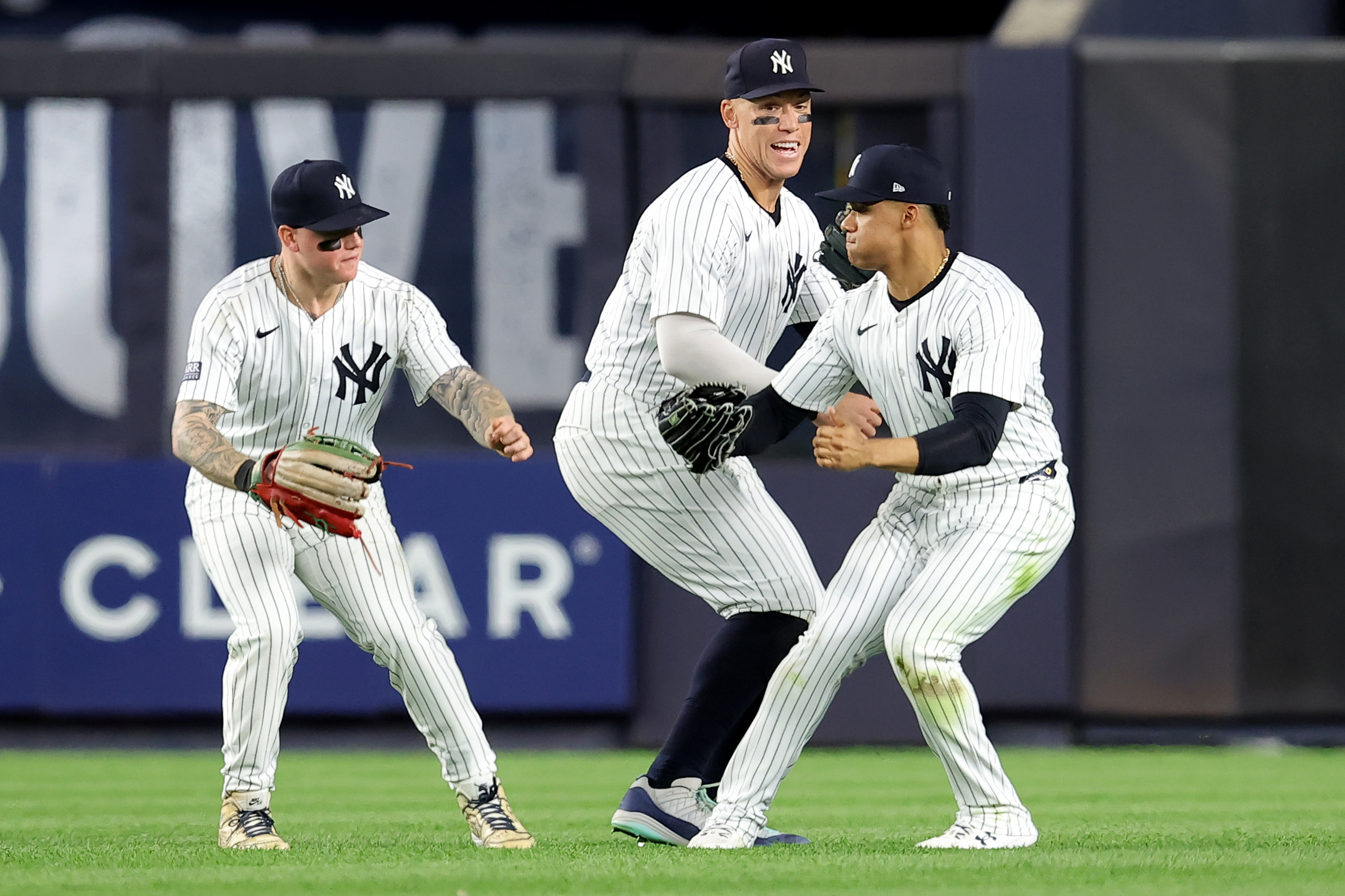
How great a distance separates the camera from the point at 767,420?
4836 mm

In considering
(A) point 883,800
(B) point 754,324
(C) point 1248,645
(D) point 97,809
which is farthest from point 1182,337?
(D) point 97,809

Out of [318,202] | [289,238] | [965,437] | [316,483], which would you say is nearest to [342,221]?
[318,202]

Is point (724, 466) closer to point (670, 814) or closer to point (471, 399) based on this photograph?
point (471, 399)

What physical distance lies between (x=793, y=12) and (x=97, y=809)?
8.58 m

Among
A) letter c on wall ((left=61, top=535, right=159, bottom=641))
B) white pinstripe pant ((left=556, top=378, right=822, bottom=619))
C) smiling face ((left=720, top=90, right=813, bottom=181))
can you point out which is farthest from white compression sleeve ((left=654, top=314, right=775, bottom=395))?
letter c on wall ((left=61, top=535, right=159, bottom=641))

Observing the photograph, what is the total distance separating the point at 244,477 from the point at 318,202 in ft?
2.45

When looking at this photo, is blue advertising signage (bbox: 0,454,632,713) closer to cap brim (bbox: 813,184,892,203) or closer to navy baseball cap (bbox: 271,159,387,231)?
navy baseball cap (bbox: 271,159,387,231)

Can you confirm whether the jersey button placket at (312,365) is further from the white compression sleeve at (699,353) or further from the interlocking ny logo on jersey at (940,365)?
the interlocking ny logo on jersey at (940,365)

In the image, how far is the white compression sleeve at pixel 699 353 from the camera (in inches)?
187

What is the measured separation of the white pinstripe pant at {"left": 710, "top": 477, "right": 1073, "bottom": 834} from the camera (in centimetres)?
459

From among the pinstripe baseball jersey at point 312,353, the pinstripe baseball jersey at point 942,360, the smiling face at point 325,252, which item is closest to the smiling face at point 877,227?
the pinstripe baseball jersey at point 942,360

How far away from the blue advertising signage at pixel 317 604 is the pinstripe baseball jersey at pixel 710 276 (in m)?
3.80

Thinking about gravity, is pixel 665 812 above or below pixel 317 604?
below

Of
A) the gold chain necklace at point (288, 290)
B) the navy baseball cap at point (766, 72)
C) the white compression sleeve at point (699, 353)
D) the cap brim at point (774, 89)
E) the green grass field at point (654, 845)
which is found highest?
the navy baseball cap at point (766, 72)
